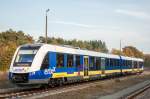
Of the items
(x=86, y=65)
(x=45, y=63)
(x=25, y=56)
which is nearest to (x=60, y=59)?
Answer: (x=45, y=63)

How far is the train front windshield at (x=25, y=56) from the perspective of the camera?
81.2 feet

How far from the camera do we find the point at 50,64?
26.1m

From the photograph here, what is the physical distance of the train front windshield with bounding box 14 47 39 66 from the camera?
81.2ft

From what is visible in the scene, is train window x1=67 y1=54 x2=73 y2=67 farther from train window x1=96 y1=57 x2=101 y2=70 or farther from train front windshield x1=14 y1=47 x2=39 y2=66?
train window x1=96 y1=57 x2=101 y2=70

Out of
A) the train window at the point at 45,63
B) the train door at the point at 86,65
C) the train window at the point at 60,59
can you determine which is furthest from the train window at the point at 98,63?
the train window at the point at 45,63

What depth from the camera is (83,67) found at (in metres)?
33.9

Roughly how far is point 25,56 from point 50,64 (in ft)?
6.42

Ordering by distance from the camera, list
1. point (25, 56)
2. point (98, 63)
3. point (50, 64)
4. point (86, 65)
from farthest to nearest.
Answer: point (98, 63) → point (86, 65) → point (50, 64) → point (25, 56)

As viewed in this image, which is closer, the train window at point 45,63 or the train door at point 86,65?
the train window at point 45,63

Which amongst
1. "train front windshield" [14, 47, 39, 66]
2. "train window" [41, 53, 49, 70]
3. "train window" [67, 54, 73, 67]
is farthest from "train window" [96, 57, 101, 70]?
"train front windshield" [14, 47, 39, 66]

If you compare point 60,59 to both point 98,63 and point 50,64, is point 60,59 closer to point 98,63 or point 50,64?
point 50,64

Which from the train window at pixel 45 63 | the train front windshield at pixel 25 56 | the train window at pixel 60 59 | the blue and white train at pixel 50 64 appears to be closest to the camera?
the blue and white train at pixel 50 64

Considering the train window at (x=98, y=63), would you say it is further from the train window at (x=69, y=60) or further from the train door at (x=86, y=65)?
the train window at (x=69, y=60)

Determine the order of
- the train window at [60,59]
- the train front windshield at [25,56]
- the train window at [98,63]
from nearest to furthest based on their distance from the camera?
the train front windshield at [25,56] → the train window at [60,59] → the train window at [98,63]
